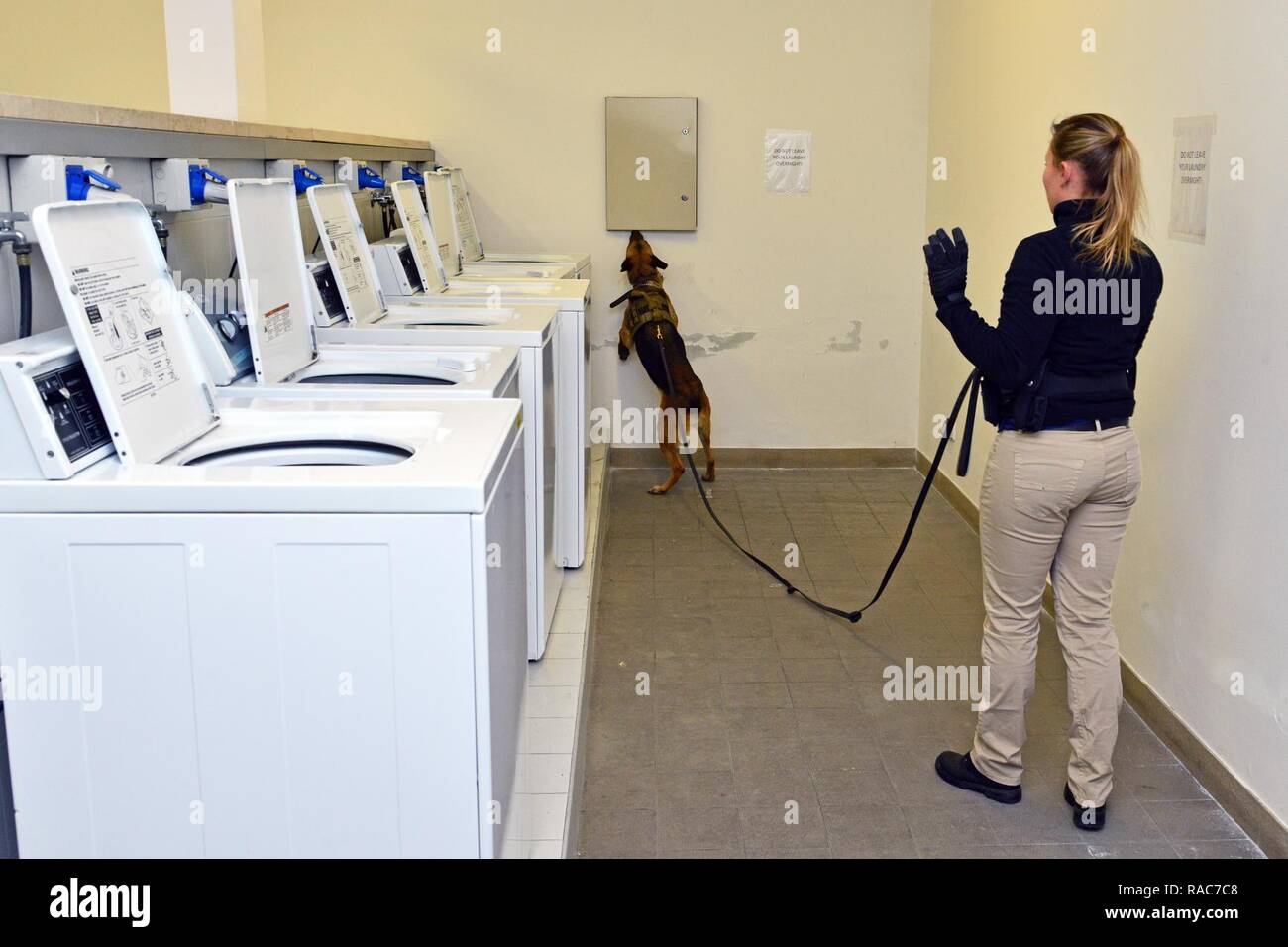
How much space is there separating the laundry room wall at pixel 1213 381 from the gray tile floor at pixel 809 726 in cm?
25

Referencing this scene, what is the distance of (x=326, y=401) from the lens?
224 cm

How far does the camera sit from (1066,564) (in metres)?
2.68

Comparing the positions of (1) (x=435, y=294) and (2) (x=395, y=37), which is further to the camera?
(2) (x=395, y=37)

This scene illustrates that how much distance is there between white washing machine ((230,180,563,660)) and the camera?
2543 mm

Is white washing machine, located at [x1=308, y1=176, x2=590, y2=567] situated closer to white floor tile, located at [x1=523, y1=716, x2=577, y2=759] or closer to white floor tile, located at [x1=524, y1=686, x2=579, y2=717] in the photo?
white floor tile, located at [x1=524, y1=686, x2=579, y2=717]

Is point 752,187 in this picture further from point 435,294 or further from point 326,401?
point 326,401

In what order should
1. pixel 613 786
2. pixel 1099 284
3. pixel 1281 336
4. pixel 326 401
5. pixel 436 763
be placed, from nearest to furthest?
pixel 436 763, pixel 326 401, pixel 1099 284, pixel 1281 336, pixel 613 786

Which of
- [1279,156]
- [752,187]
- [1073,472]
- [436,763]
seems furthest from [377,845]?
[752,187]

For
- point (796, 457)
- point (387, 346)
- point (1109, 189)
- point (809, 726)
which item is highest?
point (1109, 189)

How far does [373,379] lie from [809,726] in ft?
4.77

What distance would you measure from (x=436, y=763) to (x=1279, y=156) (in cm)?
219
